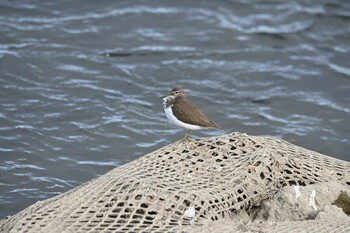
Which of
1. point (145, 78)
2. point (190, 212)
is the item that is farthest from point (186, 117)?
point (145, 78)

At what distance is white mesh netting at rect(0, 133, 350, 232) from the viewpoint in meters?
5.67

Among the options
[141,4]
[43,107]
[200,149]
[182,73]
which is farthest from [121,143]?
[141,4]

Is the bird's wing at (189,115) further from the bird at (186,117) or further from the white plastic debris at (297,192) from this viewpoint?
the white plastic debris at (297,192)

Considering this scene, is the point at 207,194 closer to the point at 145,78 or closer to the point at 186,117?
the point at 186,117

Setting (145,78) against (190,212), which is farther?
(145,78)

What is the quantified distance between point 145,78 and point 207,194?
6.20 m

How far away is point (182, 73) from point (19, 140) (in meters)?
3.26

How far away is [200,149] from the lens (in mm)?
6922

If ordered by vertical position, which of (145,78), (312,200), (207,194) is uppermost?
(145,78)

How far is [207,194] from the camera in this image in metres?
6.11

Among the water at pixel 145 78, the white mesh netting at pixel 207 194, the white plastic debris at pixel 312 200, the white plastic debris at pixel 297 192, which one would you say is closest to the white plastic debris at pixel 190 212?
the white mesh netting at pixel 207 194

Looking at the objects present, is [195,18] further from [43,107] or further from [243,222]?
[243,222]

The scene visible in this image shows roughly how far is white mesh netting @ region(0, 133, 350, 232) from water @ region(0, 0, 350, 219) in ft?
8.79

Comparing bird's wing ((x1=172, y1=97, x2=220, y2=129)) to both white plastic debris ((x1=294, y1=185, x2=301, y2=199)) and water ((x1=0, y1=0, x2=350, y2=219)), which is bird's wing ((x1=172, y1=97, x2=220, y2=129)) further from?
water ((x1=0, y1=0, x2=350, y2=219))
